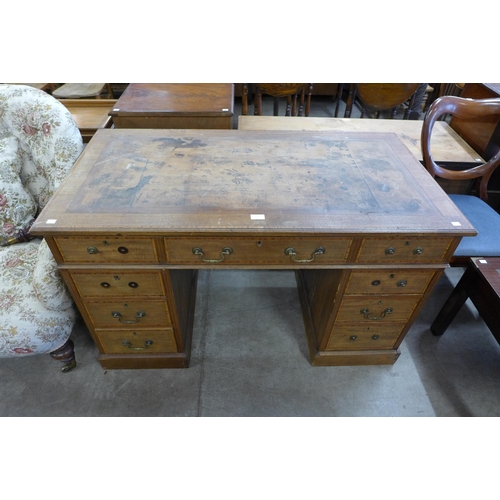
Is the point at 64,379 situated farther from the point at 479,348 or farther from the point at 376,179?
the point at 479,348

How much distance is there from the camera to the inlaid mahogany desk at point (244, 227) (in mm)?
1009

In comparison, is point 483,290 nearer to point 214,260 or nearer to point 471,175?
point 471,175

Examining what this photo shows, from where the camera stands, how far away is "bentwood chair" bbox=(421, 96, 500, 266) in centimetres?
145

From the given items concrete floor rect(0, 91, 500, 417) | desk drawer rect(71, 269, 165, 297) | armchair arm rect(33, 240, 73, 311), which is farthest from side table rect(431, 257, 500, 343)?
armchair arm rect(33, 240, 73, 311)

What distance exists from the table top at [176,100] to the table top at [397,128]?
0.22m

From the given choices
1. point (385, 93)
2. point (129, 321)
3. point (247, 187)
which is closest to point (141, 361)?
point (129, 321)

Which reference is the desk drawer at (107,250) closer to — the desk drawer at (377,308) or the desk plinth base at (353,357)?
the desk drawer at (377,308)

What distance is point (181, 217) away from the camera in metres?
1.01

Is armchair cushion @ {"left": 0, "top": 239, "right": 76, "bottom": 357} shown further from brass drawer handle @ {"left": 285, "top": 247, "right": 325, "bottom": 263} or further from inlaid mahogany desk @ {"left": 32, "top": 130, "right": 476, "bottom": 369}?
brass drawer handle @ {"left": 285, "top": 247, "right": 325, "bottom": 263}

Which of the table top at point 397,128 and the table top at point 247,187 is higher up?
the table top at point 247,187

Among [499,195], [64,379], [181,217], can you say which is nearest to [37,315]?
[64,379]

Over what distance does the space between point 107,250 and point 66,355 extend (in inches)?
28.4

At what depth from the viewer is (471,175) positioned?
1659 millimetres

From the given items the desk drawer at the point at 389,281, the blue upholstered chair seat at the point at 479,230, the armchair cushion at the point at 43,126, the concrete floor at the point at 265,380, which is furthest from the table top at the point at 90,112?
the blue upholstered chair seat at the point at 479,230
